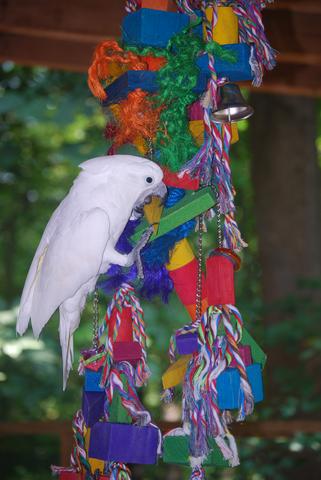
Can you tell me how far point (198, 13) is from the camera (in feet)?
3.64

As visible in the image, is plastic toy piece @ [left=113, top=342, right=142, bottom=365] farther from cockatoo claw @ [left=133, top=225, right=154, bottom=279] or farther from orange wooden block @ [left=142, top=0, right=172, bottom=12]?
orange wooden block @ [left=142, top=0, right=172, bottom=12]

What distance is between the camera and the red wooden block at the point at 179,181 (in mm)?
1058

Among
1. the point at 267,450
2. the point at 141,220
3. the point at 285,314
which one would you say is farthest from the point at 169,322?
the point at 141,220

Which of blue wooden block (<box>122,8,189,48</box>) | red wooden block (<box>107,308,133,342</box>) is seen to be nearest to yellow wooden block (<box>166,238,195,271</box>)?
red wooden block (<box>107,308,133,342</box>)

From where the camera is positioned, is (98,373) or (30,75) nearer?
(98,373)

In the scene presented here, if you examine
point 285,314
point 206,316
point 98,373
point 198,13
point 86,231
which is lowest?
point 285,314

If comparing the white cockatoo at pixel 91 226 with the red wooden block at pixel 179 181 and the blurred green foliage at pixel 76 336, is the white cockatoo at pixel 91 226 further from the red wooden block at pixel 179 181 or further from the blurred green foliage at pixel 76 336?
the blurred green foliage at pixel 76 336

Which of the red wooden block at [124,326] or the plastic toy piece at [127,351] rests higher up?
the red wooden block at [124,326]

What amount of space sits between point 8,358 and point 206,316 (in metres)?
2.40

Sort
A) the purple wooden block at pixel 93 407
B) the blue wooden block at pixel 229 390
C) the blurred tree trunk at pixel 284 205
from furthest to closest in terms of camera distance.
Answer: the blurred tree trunk at pixel 284 205 → the purple wooden block at pixel 93 407 → the blue wooden block at pixel 229 390

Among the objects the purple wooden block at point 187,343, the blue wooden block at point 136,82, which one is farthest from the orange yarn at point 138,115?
the purple wooden block at point 187,343

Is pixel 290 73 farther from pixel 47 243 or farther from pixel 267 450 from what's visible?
pixel 47 243

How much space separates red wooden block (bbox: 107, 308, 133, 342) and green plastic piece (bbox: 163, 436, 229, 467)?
176mm

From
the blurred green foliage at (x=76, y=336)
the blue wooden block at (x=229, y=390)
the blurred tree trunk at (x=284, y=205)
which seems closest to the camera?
the blue wooden block at (x=229, y=390)
